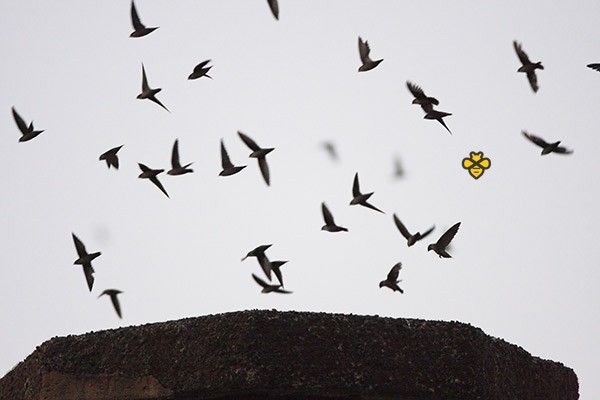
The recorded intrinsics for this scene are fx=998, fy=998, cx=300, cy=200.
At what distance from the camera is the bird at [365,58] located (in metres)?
7.15

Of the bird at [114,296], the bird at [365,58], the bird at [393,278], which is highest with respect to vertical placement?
the bird at [365,58]

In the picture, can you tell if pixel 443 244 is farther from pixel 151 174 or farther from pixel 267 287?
pixel 151 174

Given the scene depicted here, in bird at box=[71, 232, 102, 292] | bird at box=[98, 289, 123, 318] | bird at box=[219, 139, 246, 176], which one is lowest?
bird at box=[98, 289, 123, 318]

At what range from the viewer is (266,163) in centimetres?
699

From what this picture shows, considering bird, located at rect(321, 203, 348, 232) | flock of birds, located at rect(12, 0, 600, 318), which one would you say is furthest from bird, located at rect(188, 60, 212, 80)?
bird, located at rect(321, 203, 348, 232)

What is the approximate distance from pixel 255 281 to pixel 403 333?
1.36m

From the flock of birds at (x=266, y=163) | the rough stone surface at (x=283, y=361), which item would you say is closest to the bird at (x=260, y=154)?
the flock of birds at (x=266, y=163)

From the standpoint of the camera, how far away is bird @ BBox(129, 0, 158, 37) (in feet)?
23.8

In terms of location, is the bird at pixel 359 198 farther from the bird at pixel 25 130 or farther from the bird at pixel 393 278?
the bird at pixel 25 130

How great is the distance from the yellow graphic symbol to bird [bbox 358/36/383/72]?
4.54 feet

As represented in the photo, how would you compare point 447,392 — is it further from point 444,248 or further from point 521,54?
point 521,54

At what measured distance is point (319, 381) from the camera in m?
4.38

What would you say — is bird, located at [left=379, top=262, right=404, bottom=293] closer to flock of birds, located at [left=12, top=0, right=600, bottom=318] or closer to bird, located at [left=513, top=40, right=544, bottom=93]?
flock of birds, located at [left=12, top=0, right=600, bottom=318]

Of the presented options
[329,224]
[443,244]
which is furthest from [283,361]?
[329,224]
